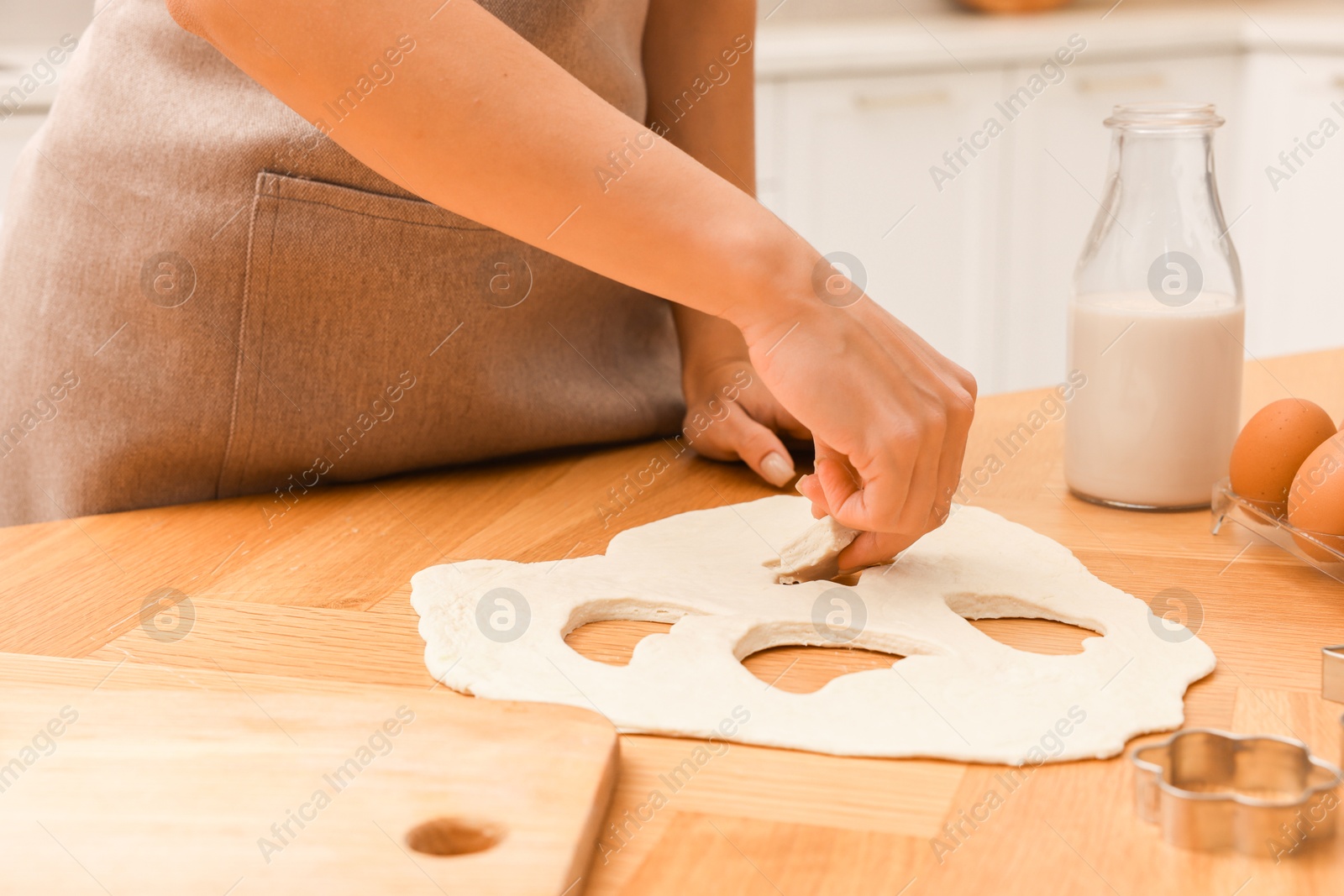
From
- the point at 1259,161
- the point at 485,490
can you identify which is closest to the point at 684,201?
the point at 485,490

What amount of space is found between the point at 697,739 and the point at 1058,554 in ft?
1.07

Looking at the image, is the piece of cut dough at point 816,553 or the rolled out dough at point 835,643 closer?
the rolled out dough at point 835,643

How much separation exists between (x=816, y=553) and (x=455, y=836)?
33 cm

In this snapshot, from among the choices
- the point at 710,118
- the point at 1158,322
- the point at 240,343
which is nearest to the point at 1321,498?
the point at 1158,322

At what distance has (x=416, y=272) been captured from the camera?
0.93 m

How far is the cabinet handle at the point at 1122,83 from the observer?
2.51m

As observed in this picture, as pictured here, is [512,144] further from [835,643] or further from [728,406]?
[728,406]

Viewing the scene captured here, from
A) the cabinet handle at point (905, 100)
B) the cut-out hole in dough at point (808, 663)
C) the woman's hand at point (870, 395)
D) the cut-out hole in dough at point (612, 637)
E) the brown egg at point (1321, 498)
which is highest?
the cabinet handle at point (905, 100)

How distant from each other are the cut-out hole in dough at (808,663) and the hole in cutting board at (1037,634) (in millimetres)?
65

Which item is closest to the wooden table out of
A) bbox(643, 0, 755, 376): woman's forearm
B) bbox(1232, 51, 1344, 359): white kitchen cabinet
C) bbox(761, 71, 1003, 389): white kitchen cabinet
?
bbox(643, 0, 755, 376): woman's forearm

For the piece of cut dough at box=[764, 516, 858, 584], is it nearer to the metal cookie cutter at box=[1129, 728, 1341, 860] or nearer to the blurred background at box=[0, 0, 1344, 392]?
the metal cookie cutter at box=[1129, 728, 1341, 860]

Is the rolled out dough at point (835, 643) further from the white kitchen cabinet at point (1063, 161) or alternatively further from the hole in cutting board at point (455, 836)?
the white kitchen cabinet at point (1063, 161)

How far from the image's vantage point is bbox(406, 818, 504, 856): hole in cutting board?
485mm

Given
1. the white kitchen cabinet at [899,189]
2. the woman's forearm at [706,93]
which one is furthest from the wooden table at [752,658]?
the white kitchen cabinet at [899,189]
